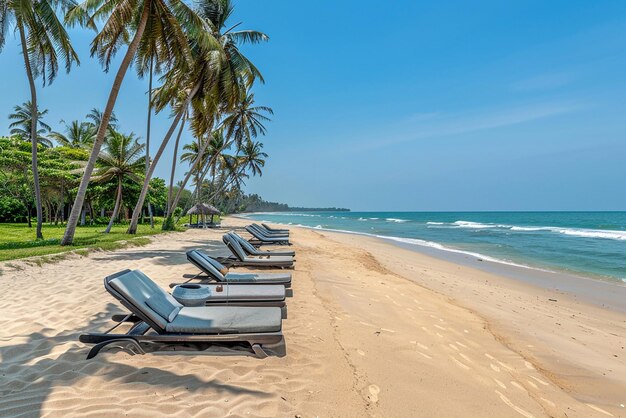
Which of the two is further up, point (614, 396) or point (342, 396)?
point (342, 396)

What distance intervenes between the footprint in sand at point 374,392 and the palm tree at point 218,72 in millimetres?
15677

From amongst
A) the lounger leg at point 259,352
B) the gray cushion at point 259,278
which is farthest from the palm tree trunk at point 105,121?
the lounger leg at point 259,352

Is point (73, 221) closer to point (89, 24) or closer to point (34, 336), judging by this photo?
point (89, 24)

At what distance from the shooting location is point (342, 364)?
11.4 feet

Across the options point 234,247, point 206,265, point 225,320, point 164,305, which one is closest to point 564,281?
point 234,247

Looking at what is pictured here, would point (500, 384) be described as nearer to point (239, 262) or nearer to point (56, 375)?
point (56, 375)

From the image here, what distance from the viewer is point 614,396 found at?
11.4 feet

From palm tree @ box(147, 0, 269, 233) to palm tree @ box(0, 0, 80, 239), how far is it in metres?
4.24

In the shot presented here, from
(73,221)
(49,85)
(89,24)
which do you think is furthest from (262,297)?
(49,85)

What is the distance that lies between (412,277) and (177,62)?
12.4m

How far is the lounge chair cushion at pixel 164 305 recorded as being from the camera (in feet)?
12.4

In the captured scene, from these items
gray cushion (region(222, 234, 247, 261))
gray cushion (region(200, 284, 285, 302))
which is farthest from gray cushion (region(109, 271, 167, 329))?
gray cushion (region(222, 234, 247, 261))

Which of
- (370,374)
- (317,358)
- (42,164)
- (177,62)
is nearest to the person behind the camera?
(370,374)

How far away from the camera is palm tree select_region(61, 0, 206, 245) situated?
438 inches
